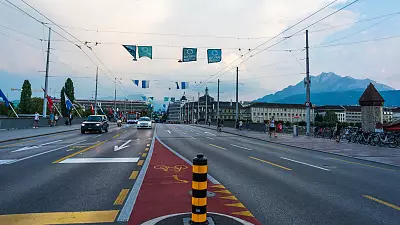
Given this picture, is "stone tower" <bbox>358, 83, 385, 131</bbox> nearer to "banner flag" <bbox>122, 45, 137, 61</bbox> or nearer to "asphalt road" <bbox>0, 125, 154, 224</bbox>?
"banner flag" <bbox>122, 45, 137, 61</bbox>

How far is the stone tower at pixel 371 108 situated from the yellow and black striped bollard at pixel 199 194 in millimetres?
32099

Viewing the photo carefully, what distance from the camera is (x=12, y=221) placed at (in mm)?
4613

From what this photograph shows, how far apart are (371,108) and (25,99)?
101 m

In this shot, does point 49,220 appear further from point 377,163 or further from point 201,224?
point 377,163

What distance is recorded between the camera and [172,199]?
598cm

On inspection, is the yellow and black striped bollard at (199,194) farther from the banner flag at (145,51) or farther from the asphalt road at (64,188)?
the banner flag at (145,51)

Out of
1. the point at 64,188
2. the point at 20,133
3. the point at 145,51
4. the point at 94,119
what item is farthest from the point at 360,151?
the point at 20,133

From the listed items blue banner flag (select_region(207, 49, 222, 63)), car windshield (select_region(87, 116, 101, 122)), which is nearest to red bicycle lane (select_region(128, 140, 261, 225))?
blue banner flag (select_region(207, 49, 222, 63))

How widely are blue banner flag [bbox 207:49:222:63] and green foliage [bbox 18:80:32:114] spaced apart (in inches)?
3657

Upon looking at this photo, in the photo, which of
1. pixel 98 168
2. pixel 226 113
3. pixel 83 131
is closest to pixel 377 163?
pixel 98 168

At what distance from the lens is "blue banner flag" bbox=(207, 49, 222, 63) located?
80.6 feet

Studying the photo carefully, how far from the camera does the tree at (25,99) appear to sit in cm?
9931

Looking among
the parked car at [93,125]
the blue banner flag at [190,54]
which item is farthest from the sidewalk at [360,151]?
the parked car at [93,125]

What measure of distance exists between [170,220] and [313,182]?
4.83 metres
